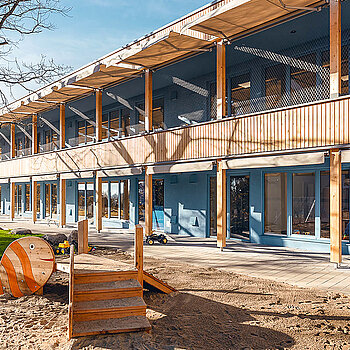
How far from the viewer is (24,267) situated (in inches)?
293

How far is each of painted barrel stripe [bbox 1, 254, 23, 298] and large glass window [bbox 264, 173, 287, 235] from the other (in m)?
8.57

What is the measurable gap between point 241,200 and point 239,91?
3.96m

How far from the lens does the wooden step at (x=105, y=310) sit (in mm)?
5547

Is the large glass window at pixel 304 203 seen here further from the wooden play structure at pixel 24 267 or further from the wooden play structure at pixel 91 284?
the wooden play structure at pixel 24 267

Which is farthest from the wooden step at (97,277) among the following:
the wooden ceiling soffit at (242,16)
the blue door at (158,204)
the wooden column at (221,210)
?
the blue door at (158,204)

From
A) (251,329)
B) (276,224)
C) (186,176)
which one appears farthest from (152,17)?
(251,329)

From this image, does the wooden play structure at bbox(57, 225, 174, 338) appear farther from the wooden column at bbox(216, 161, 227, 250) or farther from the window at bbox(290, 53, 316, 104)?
the window at bbox(290, 53, 316, 104)

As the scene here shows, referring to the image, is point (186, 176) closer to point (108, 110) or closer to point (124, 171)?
point (124, 171)

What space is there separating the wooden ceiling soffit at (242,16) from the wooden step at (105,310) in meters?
7.75

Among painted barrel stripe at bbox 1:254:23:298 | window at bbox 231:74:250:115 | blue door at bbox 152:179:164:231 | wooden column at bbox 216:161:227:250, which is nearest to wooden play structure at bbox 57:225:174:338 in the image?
painted barrel stripe at bbox 1:254:23:298

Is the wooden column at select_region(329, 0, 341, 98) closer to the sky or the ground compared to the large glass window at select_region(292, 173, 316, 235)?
closer to the sky

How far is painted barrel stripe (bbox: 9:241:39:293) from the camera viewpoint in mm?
7395

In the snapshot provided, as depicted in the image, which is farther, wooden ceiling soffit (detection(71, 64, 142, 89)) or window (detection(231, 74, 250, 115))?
wooden ceiling soffit (detection(71, 64, 142, 89))

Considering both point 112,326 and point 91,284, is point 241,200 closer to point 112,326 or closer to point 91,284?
point 91,284
